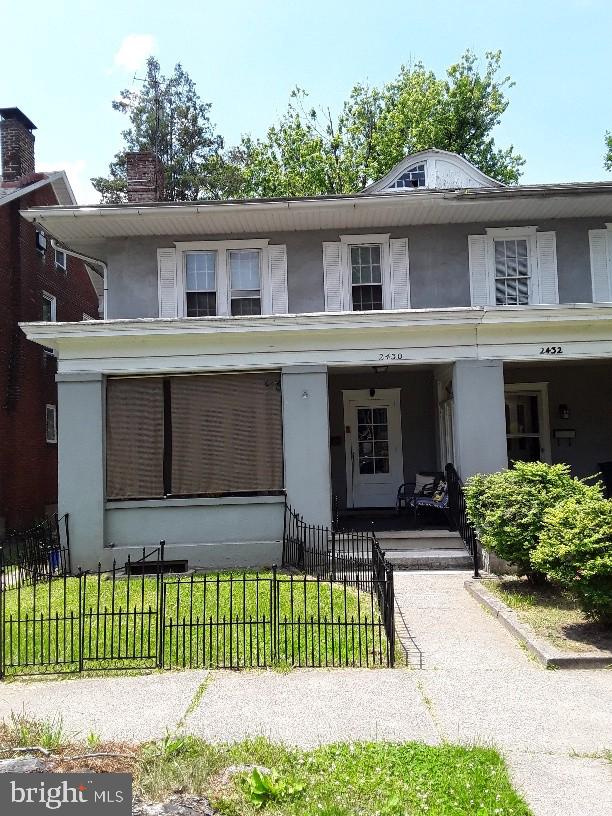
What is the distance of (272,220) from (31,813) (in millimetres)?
11933

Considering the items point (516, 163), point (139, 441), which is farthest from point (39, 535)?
point (516, 163)

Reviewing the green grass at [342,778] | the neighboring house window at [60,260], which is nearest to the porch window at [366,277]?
the green grass at [342,778]

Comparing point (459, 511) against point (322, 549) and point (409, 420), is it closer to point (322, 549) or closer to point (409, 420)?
point (322, 549)

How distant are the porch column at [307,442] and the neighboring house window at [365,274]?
1.91m

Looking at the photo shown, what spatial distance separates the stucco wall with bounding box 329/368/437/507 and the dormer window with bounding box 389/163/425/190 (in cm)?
525

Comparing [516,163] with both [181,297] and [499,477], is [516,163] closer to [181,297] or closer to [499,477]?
[181,297]

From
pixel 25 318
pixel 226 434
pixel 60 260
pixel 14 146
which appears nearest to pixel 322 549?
pixel 226 434

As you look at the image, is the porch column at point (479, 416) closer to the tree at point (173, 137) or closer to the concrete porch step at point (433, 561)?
the concrete porch step at point (433, 561)

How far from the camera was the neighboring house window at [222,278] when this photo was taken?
47.0 ft

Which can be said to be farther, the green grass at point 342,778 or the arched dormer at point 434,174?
the arched dormer at point 434,174

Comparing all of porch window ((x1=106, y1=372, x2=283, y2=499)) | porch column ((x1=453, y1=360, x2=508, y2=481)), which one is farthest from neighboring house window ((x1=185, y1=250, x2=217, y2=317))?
porch column ((x1=453, y1=360, x2=508, y2=481))

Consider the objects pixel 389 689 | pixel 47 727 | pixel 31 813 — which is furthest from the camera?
pixel 389 689

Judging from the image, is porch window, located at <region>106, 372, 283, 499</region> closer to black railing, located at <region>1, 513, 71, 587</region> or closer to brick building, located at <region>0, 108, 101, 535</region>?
black railing, located at <region>1, 513, 71, 587</region>

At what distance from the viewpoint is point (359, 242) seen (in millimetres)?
14398
